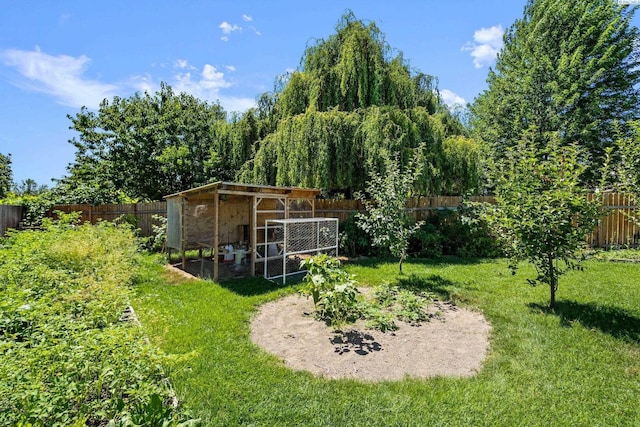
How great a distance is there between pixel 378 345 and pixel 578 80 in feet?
48.8

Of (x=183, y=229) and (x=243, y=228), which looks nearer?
(x=183, y=229)

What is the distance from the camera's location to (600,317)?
4496mm

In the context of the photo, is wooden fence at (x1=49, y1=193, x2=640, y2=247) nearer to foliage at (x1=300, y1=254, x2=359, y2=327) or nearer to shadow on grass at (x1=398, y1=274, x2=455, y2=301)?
shadow on grass at (x1=398, y1=274, x2=455, y2=301)

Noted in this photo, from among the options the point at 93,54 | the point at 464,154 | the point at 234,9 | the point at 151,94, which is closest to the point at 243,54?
the point at 234,9

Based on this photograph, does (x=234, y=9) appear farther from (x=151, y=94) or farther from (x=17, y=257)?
(x=151, y=94)

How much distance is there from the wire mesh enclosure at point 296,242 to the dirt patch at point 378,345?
7.03ft

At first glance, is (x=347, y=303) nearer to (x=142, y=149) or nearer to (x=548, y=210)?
(x=548, y=210)

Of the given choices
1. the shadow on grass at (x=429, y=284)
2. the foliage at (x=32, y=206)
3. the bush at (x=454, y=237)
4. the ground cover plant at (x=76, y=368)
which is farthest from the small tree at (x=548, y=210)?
the foliage at (x=32, y=206)

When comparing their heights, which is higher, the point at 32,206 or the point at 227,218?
the point at 32,206

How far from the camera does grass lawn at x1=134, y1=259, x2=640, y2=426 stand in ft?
8.37

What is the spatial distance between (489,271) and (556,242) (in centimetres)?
310

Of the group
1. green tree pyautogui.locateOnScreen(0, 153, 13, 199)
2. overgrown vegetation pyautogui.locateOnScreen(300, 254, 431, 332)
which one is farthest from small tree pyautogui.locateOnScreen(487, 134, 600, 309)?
green tree pyautogui.locateOnScreen(0, 153, 13, 199)

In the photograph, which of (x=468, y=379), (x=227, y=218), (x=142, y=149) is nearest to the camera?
(x=468, y=379)

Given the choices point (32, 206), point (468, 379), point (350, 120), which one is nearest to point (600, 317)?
point (468, 379)
